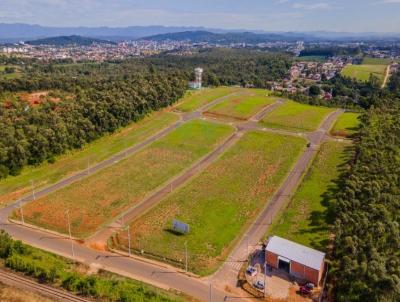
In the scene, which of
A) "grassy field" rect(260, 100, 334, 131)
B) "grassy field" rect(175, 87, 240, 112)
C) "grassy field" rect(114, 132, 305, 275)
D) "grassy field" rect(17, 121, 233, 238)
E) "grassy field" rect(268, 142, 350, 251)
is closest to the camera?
"grassy field" rect(114, 132, 305, 275)

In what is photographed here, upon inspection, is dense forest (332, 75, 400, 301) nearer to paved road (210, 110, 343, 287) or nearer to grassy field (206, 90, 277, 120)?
paved road (210, 110, 343, 287)

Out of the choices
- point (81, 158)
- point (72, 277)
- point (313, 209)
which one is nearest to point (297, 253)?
point (313, 209)

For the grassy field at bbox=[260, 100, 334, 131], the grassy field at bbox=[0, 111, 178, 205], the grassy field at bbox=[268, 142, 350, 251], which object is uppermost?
the grassy field at bbox=[260, 100, 334, 131]

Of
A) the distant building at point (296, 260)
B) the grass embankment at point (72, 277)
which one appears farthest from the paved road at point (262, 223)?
the grass embankment at point (72, 277)

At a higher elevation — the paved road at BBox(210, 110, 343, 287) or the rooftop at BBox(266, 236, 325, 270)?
the rooftop at BBox(266, 236, 325, 270)

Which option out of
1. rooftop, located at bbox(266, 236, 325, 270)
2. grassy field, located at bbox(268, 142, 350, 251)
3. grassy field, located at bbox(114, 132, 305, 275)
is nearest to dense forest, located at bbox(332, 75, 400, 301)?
rooftop, located at bbox(266, 236, 325, 270)

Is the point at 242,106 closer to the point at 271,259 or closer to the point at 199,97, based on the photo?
the point at 199,97

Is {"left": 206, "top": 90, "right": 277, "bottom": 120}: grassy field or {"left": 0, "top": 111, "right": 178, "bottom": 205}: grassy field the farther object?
{"left": 206, "top": 90, "right": 277, "bottom": 120}: grassy field

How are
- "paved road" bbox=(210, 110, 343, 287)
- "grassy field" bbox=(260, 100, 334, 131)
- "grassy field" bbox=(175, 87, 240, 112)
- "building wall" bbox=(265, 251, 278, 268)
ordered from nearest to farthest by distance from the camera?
"paved road" bbox=(210, 110, 343, 287) → "building wall" bbox=(265, 251, 278, 268) → "grassy field" bbox=(260, 100, 334, 131) → "grassy field" bbox=(175, 87, 240, 112)
